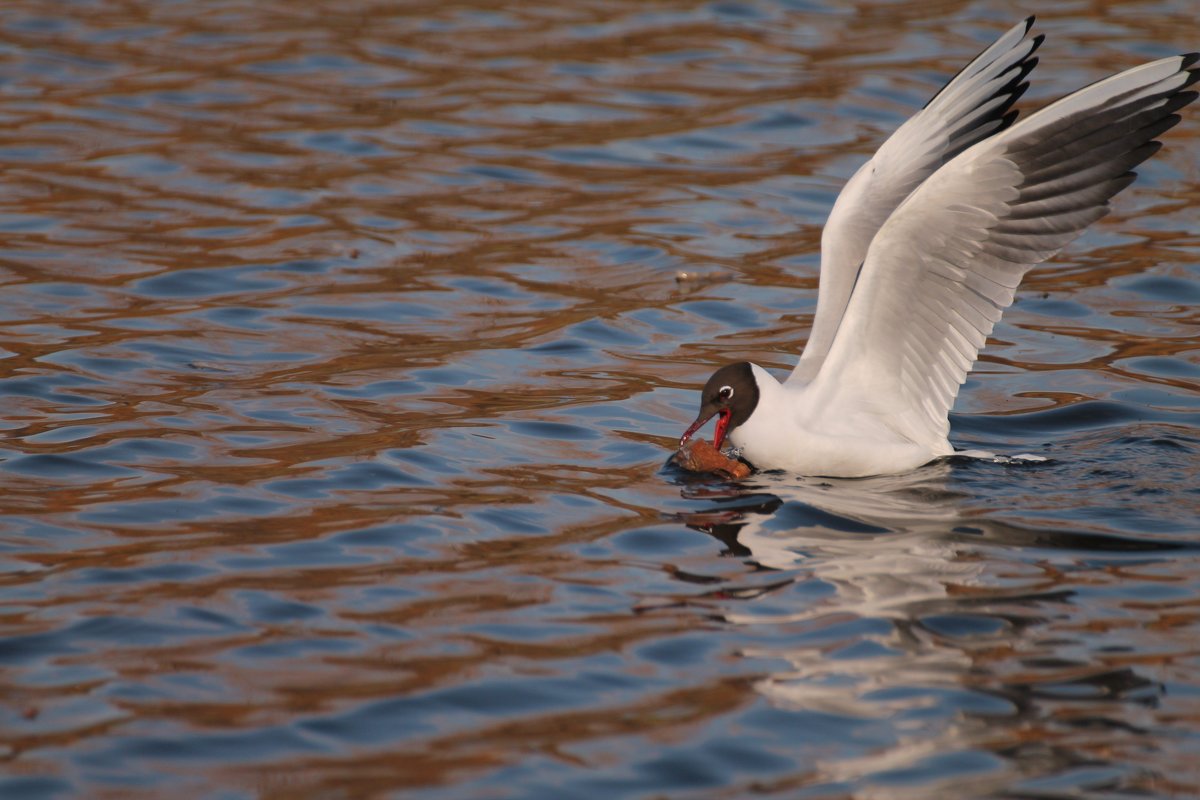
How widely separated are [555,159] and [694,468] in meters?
6.12

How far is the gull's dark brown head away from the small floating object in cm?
9

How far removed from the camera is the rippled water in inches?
202

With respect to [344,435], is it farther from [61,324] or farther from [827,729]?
[827,729]

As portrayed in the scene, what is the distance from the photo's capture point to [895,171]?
8797 mm

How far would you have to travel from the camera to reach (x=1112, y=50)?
1549cm

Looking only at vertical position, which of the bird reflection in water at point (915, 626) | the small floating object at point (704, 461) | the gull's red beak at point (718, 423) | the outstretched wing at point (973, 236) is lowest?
the bird reflection in water at point (915, 626)

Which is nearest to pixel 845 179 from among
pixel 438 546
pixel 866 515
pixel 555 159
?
pixel 555 159

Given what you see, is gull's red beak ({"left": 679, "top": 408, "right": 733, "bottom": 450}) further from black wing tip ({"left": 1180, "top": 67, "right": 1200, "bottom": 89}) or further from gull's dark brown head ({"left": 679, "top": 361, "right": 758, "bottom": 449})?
black wing tip ({"left": 1180, "top": 67, "right": 1200, "bottom": 89})

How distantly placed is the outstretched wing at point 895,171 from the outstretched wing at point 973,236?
50cm

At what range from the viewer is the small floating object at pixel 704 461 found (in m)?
7.88

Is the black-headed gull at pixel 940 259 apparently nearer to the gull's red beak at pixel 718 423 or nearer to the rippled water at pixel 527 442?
the gull's red beak at pixel 718 423

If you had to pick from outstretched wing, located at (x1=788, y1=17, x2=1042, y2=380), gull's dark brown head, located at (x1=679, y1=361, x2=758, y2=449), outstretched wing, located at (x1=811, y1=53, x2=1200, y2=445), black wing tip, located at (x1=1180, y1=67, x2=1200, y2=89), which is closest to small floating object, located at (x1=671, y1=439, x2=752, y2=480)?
gull's dark brown head, located at (x1=679, y1=361, x2=758, y2=449)

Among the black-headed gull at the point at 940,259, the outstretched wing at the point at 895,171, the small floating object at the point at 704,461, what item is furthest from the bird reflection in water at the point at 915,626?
the outstretched wing at the point at 895,171

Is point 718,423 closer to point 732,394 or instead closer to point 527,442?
point 732,394
